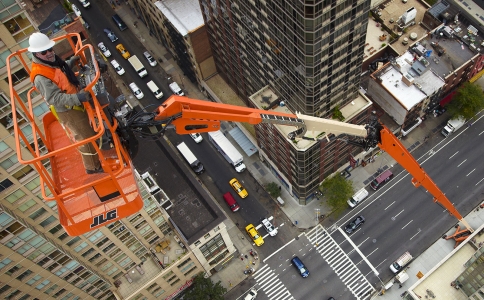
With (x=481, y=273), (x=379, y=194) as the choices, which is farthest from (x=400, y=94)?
(x=481, y=273)

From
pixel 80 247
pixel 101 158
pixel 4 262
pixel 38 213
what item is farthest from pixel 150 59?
pixel 101 158

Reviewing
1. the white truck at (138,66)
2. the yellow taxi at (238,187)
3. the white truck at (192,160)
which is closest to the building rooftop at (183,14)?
the white truck at (138,66)

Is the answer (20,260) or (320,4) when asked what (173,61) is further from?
(20,260)

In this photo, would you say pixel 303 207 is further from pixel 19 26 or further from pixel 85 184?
pixel 19 26

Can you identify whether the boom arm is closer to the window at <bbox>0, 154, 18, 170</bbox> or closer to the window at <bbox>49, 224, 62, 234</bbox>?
the window at <bbox>0, 154, 18, 170</bbox>

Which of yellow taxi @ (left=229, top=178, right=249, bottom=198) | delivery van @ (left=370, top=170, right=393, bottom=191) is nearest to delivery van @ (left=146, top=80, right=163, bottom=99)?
yellow taxi @ (left=229, top=178, right=249, bottom=198)

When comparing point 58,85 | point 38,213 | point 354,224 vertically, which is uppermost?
point 38,213
